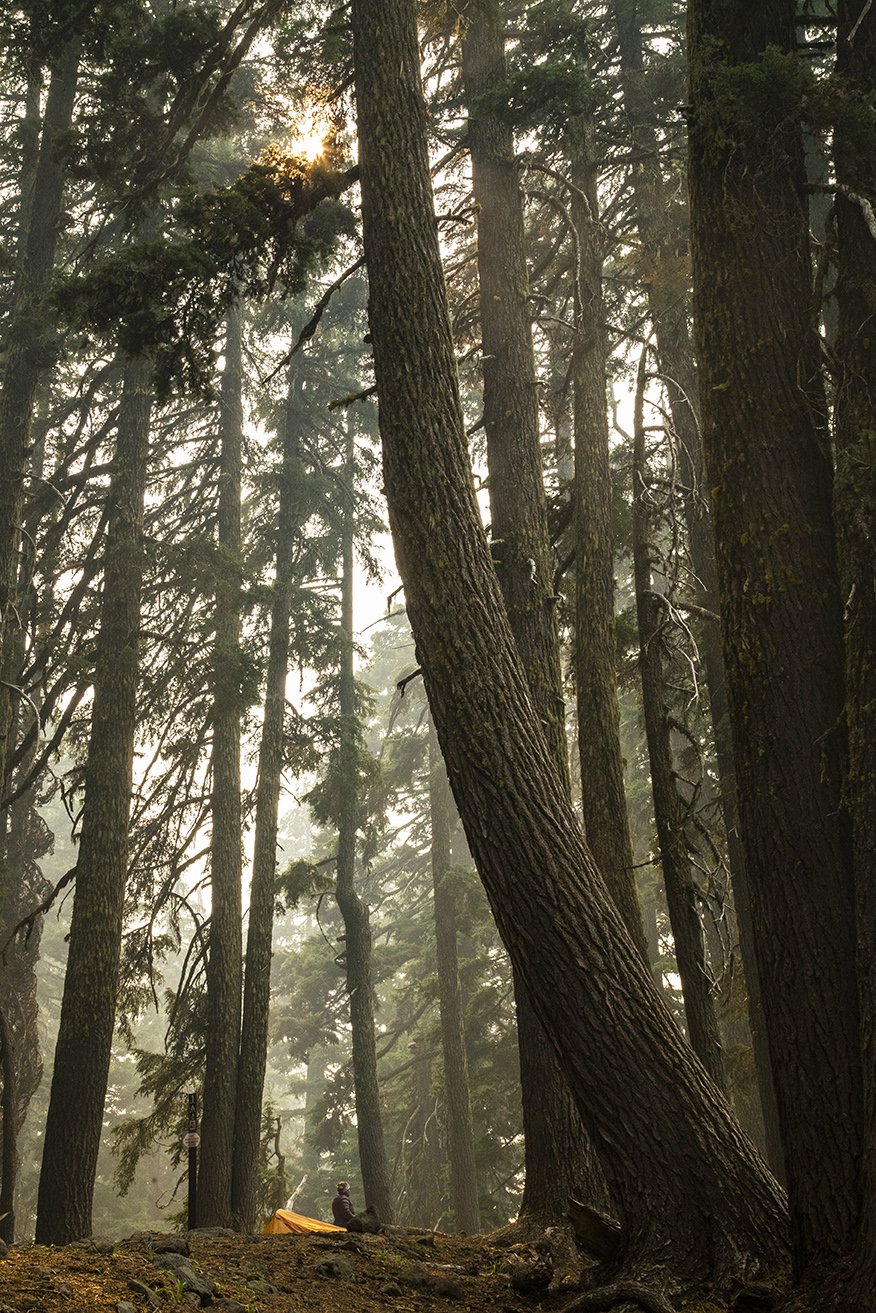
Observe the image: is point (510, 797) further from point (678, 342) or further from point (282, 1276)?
point (678, 342)

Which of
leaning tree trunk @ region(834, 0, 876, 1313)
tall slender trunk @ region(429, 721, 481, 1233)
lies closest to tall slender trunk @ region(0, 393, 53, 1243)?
tall slender trunk @ region(429, 721, 481, 1233)

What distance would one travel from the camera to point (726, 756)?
9.91 metres

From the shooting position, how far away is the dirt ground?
381 centimetres

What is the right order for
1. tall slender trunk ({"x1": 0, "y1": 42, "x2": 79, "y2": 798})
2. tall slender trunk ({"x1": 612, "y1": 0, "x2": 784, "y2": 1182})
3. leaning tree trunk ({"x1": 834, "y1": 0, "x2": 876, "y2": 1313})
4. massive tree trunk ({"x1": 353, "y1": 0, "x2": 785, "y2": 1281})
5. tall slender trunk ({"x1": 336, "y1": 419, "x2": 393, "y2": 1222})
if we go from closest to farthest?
1. leaning tree trunk ({"x1": 834, "y1": 0, "x2": 876, "y2": 1313})
2. massive tree trunk ({"x1": 353, "y1": 0, "x2": 785, "y2": 1281})
3. tall slender trunk ({"x1": 0, "y1": 42, "x2": 79, "y2": 798})
4. tall slender trunk ({"x1": 612, "y1": 0, "x2": 784, "y2": 1182})
5. tall slender trunk ({"x1": 336, "y1": 419, "x2": 393, "y2": 1222})

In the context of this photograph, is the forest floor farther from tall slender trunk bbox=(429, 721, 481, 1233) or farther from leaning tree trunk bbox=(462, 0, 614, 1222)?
tall slender trunk bbox=(429, 721, 481, 1233)

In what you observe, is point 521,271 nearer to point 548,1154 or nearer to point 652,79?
point 652,79

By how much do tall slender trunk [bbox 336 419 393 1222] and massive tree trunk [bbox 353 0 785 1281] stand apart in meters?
13.3

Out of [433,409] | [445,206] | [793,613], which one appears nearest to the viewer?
[793,613]

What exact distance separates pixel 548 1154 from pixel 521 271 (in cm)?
673

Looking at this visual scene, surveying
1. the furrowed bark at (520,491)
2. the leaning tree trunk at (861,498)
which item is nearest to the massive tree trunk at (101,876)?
the furrowed bark at (520,491)

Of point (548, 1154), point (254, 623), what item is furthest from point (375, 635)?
point (548, 1154)

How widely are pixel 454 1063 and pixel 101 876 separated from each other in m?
10.1

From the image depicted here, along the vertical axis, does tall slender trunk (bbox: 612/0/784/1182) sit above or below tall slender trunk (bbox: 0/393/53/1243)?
above

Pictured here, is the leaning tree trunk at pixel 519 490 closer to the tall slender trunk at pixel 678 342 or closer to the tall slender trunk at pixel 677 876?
the tall slender trunk at pixel 677 876
